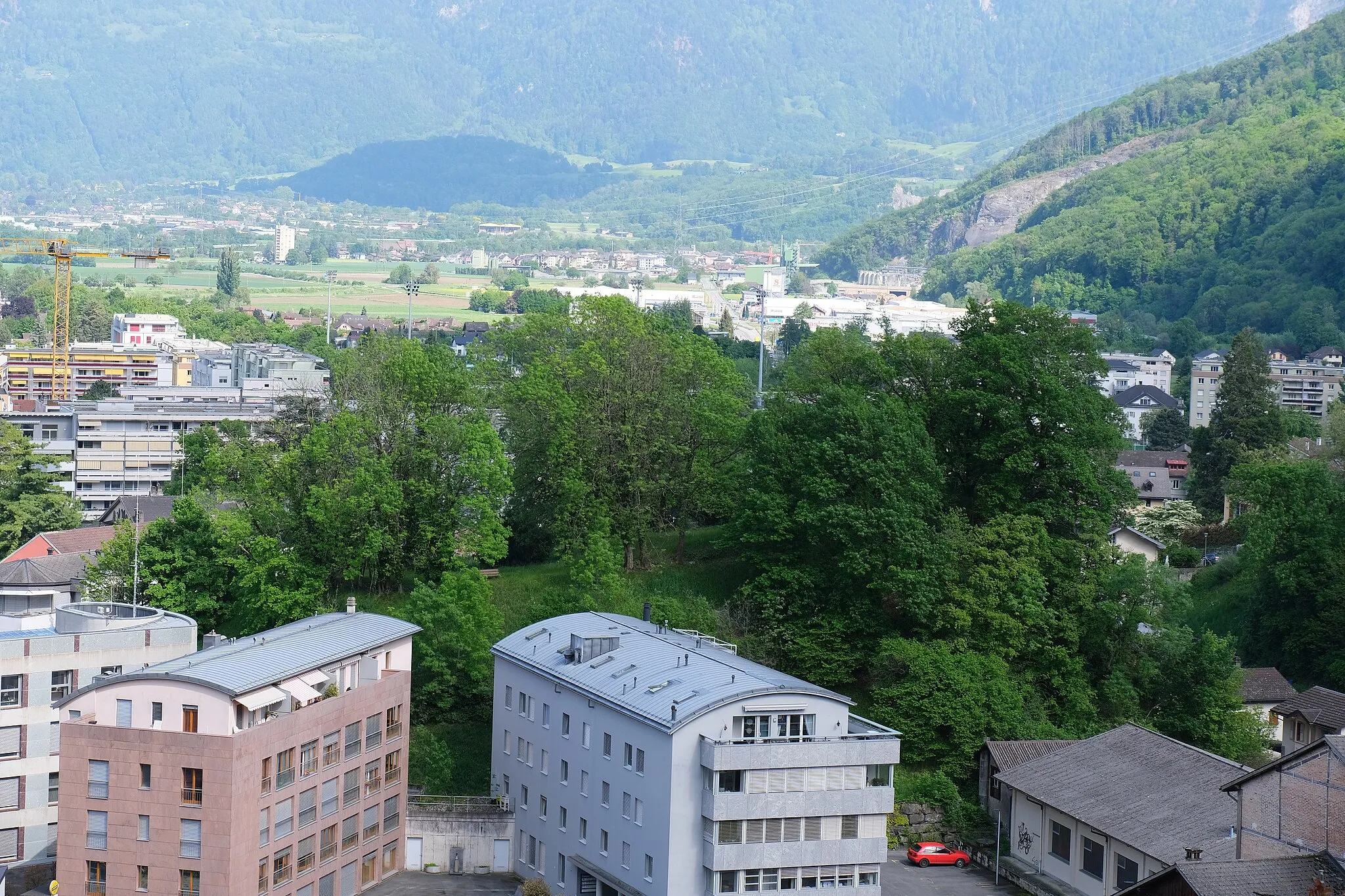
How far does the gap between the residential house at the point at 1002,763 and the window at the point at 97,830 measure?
18094 millimetres

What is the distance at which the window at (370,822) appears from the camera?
3422cm

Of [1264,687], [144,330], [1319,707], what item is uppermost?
[144,330]

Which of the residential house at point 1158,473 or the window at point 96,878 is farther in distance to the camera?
the residential house at point 1158,473

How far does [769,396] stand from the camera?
153 feet

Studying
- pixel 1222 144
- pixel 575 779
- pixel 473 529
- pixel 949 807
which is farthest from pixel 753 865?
pixel 1222 144

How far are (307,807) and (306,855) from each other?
2.92ft

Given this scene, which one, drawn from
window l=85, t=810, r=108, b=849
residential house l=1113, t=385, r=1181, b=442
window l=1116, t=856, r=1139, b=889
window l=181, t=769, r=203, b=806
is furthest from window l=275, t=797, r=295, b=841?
residential house l=1113, t=385, r=1181, b=442

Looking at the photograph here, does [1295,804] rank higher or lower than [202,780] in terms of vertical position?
higher

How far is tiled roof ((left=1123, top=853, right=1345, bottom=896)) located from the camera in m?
21.9

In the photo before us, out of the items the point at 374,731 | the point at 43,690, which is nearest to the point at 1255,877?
the point at 374,731

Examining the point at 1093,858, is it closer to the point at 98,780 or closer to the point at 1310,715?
the point at 1310,715

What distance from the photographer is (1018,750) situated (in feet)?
123

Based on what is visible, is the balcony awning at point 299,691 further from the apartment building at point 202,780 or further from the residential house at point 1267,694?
the residential house at point 1267,694

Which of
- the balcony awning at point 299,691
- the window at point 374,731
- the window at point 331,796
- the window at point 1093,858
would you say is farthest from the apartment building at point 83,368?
the window at point 1093,858
